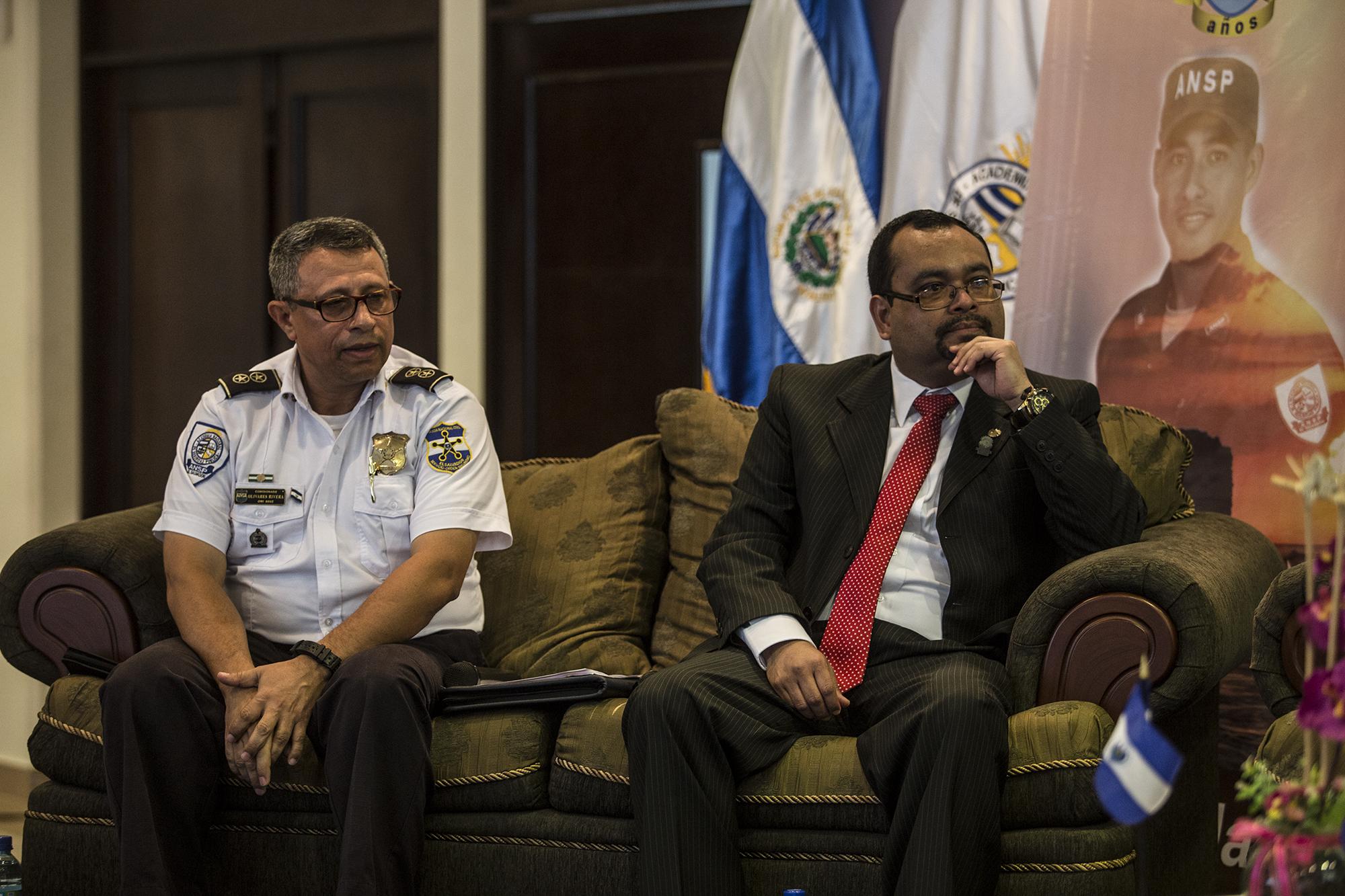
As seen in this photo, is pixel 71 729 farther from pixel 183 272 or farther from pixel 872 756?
pixel 183 272

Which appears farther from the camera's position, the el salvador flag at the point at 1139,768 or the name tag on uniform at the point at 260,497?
the name tag on uniform at the point at 260,497

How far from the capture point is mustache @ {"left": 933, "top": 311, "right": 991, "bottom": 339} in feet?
7.43

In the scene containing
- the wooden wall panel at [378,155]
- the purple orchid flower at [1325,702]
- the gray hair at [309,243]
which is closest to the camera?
the purple orchid flower at [1325,702]

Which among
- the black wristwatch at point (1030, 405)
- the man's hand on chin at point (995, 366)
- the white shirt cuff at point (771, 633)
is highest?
the man's hand on chin at point (995, 366)

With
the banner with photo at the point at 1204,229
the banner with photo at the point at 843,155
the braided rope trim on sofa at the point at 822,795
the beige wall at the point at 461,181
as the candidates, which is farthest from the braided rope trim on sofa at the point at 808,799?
the beige wall at the point at 461,181

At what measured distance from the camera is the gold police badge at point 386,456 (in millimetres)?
2443

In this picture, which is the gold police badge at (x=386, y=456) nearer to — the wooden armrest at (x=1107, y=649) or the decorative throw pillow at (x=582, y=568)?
the decorative throw pillow at (x=582, y=568)

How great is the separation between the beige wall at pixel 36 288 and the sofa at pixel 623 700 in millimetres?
1675

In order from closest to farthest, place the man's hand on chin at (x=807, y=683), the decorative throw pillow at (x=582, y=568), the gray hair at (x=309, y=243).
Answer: the man's hand on chin at (x=807, y=683) < the gray hair at (x=309, y=243) < the decorative throw pillow at (x=582, y=568)

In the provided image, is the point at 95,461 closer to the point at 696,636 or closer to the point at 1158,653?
the point at 696,636

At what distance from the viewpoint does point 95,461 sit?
169 inches

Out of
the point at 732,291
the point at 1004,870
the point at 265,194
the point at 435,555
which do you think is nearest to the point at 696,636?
the point at 435,555

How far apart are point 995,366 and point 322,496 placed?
1.19 metres

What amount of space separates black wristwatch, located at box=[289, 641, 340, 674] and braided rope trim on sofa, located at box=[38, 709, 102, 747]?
1.26 ft
